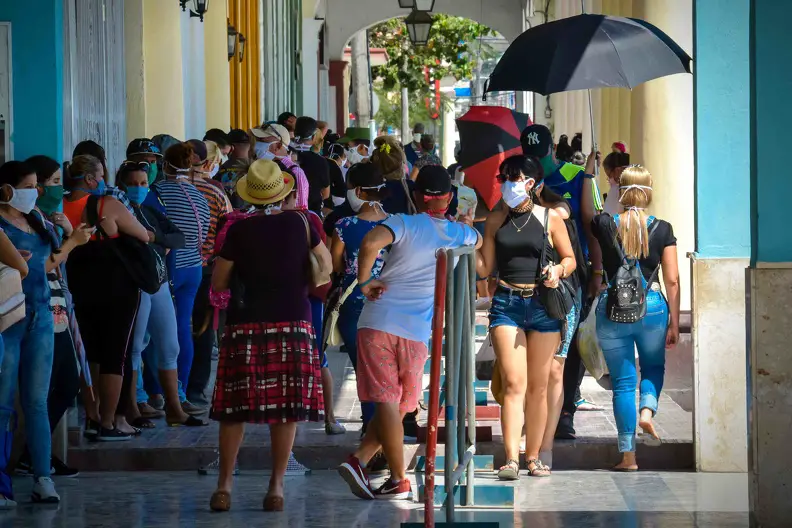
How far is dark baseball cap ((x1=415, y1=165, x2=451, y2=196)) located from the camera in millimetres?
7379

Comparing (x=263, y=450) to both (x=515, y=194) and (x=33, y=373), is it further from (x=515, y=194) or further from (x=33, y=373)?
(x=515, y=194)

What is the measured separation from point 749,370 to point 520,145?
7.73 ft

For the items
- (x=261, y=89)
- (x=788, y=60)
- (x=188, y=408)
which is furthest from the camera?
(x=261, y=89)

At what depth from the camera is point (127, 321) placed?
28.6 ft

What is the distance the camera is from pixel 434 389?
589 centimetres

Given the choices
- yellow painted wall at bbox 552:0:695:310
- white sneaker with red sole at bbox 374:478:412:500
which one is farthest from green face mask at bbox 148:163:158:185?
yellow painted wall at bbox 552:0:695:310

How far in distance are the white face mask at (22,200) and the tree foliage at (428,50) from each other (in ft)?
99.4

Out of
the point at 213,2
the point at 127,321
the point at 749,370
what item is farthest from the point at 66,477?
the point at 213,2

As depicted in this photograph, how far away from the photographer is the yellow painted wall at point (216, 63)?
56.7 ft

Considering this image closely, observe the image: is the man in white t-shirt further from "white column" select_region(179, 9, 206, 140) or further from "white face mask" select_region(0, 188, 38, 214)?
"white column" select_region(179, 9, 206, 140)

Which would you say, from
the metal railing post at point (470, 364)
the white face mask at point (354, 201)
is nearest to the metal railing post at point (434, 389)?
the metal railing post at point (470, 364)

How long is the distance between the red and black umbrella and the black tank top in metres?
0.75

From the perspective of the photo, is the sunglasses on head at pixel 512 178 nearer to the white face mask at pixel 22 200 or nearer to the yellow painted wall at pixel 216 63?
the white face mask at pixel 22 200

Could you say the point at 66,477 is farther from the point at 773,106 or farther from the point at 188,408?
the point at 773,106
